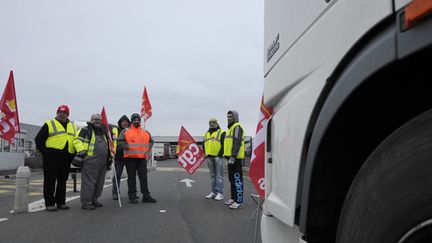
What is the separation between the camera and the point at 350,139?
1548 mm

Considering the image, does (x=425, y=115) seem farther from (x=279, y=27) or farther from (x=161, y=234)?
(x=161, y=234)

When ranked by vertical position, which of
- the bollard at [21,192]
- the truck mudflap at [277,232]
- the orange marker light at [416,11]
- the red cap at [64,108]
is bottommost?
the bollard at [21,192]

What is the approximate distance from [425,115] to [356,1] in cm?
49

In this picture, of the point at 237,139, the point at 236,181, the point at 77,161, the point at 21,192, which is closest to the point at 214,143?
the point at 237,139

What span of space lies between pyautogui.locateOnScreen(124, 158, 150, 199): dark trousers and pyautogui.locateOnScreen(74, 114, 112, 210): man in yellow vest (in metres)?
0.47

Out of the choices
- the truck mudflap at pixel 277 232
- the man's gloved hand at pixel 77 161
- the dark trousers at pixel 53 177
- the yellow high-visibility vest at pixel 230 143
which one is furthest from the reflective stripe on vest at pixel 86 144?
the truck mudflap at pixel 277 232

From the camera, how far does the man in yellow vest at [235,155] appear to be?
773 centimetres

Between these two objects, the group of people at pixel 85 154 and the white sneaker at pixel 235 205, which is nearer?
the group of people at pixel 85 154

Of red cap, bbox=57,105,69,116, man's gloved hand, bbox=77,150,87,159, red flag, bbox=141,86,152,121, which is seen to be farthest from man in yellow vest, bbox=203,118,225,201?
red flag, bbox=141,86,152,121

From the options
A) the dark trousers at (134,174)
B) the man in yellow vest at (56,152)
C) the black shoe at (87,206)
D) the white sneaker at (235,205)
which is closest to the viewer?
the man in yellow vest at (56,152)

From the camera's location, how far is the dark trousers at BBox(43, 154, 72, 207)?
7.13m

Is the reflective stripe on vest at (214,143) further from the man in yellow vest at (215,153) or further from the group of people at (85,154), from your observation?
Answer: the group of people at (85,154)

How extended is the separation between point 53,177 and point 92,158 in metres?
0.86

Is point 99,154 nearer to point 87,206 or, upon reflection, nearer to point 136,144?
point 136,144
